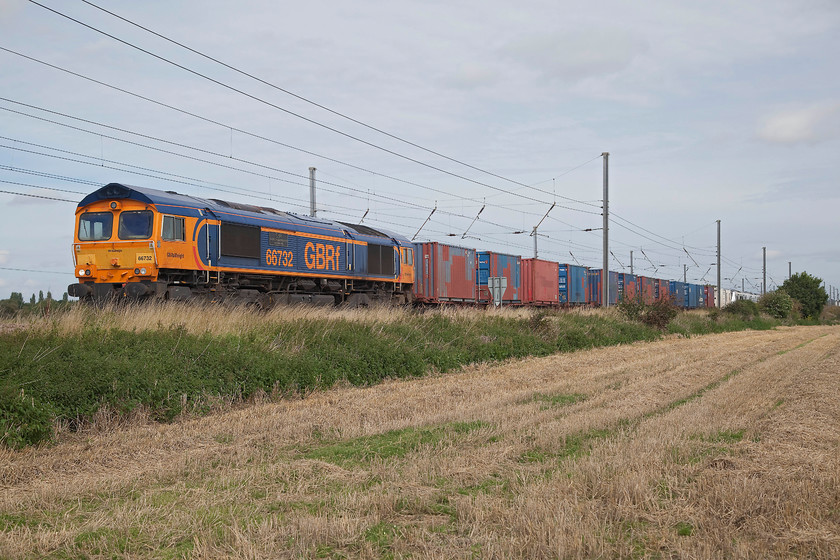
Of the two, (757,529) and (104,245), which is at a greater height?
(104,245)

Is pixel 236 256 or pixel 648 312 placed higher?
pixel 236 256

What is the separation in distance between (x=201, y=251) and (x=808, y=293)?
237 ft

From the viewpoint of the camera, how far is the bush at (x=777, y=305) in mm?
60938

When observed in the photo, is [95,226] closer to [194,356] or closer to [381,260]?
[194,356]

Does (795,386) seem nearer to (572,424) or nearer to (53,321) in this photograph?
(572,424)

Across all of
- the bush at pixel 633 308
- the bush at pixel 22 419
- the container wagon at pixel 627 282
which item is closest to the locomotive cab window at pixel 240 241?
the bush at pixel 22 419

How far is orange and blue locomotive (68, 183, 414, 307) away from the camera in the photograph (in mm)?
18422

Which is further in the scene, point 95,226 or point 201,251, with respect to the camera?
point 201,251

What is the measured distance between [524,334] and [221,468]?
1621 centimetres

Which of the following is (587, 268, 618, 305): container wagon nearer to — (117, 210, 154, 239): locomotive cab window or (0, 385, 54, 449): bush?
(117, 210, 154, 239): locomotive cab window

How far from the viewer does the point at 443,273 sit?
107 ft

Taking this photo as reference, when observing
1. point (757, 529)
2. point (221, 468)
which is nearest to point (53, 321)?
point (221, 468)

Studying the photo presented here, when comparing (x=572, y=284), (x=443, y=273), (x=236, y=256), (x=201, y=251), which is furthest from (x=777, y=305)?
(x=201, y=251)

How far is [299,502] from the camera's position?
5879 millimetres
